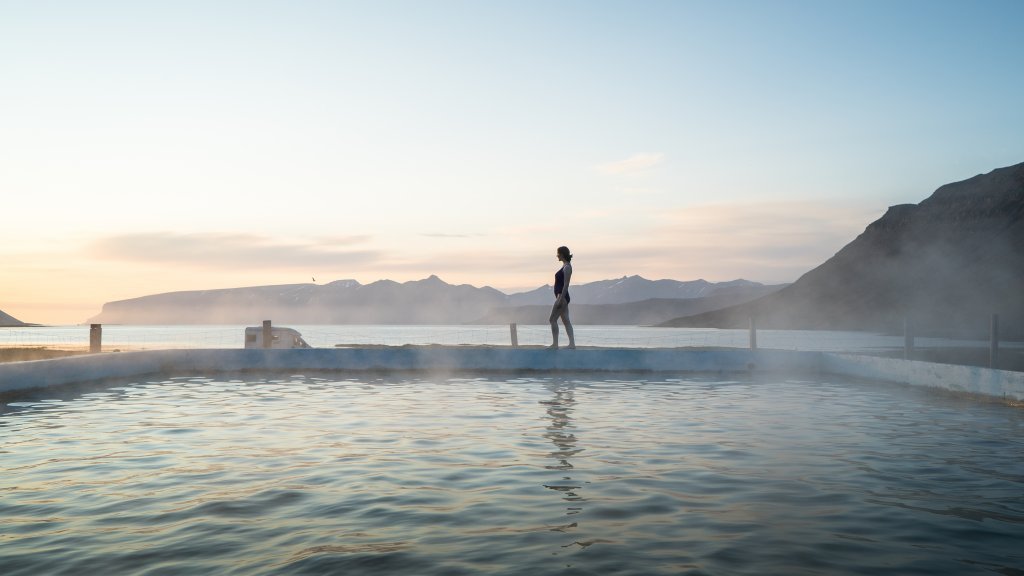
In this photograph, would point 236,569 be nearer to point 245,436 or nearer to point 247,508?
point 247,508

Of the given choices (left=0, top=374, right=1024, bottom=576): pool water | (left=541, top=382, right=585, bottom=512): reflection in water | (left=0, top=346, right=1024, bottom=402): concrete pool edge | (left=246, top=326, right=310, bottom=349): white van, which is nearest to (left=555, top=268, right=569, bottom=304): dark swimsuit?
(left=0, top=346, right=1024, bottom=402): concrete pool edge

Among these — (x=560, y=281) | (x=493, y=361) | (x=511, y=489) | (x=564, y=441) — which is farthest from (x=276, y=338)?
(x=511, y=489)

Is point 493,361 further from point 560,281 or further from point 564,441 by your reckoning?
point 564,441

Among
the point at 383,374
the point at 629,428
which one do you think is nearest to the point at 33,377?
the point at 383,374

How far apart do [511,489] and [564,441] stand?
2765 millimetres

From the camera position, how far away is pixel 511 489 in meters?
7.02

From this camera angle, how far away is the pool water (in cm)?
498

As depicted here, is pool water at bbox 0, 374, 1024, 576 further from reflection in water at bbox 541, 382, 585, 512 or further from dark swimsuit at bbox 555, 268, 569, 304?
dark swimsuit at bbox 555, 268, 569, 304

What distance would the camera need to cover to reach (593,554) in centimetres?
500

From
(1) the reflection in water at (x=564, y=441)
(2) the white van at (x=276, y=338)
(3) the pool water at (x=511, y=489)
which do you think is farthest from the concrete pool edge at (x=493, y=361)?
(3) the pool water at (x=511, y=489)

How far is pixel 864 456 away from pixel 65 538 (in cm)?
760

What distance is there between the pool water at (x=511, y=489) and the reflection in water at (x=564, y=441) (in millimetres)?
42

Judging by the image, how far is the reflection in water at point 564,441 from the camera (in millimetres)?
6691

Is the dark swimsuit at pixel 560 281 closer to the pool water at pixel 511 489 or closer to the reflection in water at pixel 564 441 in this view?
the reflection in water at pixel 564 441
